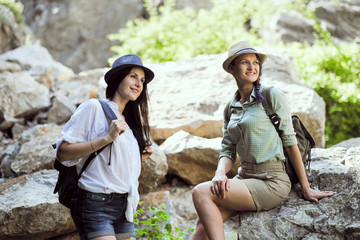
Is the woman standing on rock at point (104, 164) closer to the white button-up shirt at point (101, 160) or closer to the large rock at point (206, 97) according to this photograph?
the white button-up shirt at point (101, 160)

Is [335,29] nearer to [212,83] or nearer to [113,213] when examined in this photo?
[212,83]

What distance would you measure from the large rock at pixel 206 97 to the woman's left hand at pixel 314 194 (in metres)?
2.49

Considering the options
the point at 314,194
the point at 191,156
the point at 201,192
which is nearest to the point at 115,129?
the point at 201,192

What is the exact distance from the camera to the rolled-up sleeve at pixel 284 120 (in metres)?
2.89

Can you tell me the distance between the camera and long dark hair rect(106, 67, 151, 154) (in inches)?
111

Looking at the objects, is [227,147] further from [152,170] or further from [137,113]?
[152,170]

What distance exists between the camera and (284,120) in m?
2.90

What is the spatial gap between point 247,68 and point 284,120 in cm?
54

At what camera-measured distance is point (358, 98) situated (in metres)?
6.78

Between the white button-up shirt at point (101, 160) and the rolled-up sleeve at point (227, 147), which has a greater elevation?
the white button-up shirt at point (101, 160)

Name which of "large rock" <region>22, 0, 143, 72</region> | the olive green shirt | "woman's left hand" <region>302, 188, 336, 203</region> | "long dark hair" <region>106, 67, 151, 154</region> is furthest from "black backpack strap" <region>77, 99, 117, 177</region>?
"large rock" <region>22, 0, 143, 72</region>

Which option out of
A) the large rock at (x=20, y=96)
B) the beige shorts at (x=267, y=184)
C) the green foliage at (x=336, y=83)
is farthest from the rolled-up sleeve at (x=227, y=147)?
the large rock at (x=20, y=96)

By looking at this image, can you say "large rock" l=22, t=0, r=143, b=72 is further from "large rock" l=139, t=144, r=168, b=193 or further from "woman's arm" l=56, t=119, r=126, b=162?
"woman's arm" l=56, t=119, r=126, b=162

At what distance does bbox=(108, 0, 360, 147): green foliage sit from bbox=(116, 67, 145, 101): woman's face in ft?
16.8
